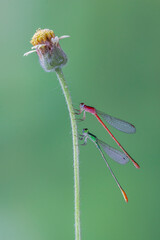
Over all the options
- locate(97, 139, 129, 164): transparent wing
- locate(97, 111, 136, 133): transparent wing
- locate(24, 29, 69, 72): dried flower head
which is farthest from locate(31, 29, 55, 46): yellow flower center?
locate(97, 139, 129, 164): transparent wing

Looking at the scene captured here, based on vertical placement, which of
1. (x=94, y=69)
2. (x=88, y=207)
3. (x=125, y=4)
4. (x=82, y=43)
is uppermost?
(x=125, y=4)

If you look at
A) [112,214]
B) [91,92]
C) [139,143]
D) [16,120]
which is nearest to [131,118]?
[139,143]

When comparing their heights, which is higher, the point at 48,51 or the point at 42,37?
the point at 42,37

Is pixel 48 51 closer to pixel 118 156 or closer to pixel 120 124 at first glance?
pixel 120 124

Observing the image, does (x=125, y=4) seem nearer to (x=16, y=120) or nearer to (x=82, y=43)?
(x=82, y=43)

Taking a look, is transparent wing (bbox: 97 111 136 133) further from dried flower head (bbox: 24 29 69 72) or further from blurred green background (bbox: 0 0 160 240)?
dried flower head (bbox: 24 29 69 72)

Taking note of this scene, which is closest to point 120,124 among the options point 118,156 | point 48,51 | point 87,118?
point 118,156
